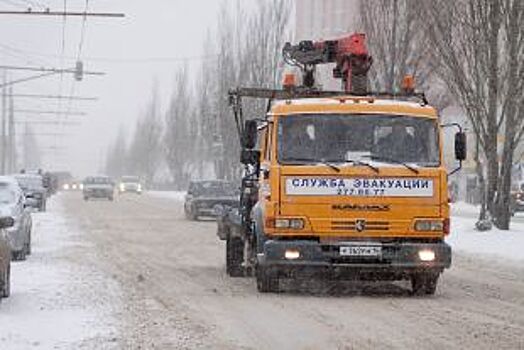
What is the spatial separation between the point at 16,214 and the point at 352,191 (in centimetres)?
858

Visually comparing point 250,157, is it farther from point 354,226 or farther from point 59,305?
point 59,305

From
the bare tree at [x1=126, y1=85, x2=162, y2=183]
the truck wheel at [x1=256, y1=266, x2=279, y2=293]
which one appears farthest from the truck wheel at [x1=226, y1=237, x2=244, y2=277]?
the bare tree at [x1=126, y1=85, x2=162, y2=183]

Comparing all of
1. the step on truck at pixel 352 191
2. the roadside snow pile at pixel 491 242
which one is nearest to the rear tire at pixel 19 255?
the step on truck at pixel 352 191

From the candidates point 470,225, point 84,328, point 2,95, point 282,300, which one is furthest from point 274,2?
point 84,328

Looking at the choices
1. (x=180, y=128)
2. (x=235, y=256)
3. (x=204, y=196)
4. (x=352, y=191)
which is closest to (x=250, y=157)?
(x=352, y=191)

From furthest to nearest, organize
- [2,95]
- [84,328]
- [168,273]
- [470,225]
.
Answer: [2,95] → [470,225] → [168,273] → [84,328]

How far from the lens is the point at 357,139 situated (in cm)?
1574

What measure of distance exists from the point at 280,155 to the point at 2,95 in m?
62.4

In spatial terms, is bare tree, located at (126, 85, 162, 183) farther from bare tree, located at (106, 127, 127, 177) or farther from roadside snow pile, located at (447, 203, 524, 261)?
roadside snow pile, located at (447, 203, 524, 261)

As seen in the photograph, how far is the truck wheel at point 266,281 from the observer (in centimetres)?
1614

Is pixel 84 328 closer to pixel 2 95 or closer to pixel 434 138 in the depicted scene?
pixel 434 138

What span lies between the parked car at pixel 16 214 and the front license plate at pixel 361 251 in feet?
24.5

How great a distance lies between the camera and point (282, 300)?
50.2 feet

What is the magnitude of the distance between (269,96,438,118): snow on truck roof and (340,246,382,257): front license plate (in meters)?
1.84
